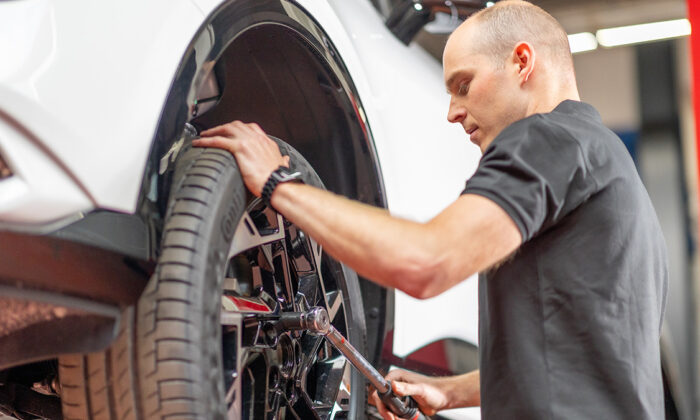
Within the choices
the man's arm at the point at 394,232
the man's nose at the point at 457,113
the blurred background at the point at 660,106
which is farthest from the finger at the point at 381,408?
the blurred background at the point at 660,106

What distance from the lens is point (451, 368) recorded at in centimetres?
200

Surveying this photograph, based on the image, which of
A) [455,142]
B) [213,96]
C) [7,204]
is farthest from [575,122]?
[7,204]

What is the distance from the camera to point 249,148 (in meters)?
1.24

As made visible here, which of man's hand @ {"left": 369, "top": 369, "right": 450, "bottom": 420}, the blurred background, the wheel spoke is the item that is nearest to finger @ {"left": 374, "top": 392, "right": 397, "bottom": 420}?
man's hand @ {"left": 369, "top": 369, "right": 450, "bottom": 420}

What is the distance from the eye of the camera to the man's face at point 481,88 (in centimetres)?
158

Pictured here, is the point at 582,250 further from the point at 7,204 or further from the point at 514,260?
the point at 7,204

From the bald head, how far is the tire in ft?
1.50

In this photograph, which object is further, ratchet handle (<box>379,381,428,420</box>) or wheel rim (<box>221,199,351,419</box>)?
ratchet handle (<box>379,381,428,420</box>)

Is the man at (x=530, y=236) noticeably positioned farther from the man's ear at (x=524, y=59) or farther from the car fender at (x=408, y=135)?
the car fender at (x=408, y=135)

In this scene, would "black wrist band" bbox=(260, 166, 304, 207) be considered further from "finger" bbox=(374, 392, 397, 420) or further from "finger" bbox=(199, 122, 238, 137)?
"finger" bbox=(374, 392, 397, 420)

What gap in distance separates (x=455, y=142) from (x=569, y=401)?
38.9 inches

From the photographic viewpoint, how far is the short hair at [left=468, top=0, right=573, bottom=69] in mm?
1591

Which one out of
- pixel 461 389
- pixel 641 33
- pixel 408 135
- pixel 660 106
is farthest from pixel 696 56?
pixel 660 106

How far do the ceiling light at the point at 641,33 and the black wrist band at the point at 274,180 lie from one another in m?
7.81
